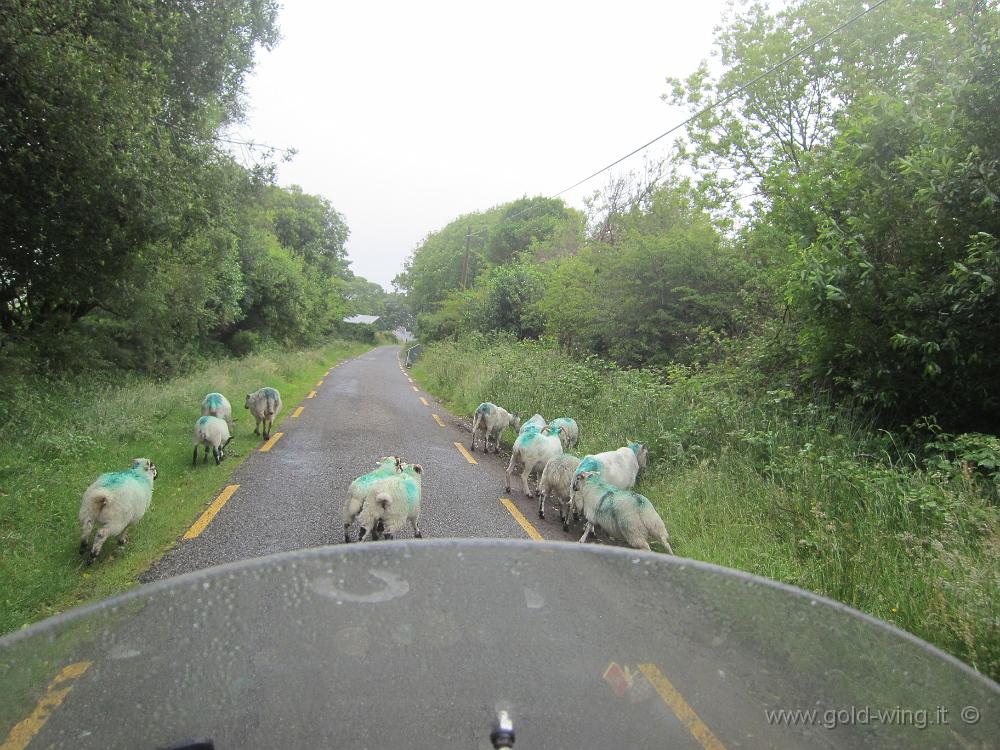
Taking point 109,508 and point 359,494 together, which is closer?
point 109,508

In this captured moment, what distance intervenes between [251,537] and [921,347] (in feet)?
23.6

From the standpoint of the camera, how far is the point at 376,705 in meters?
1.36

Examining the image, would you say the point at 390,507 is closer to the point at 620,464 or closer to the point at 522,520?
the point at 522,520

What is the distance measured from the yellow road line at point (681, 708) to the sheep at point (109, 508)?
514cm

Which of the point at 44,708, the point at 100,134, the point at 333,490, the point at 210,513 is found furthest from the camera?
the point at 333,490

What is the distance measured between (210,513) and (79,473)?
6.42 ft

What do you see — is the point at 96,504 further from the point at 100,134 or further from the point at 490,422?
the point at 490,422

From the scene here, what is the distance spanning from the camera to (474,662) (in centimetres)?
149

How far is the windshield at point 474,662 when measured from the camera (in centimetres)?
128

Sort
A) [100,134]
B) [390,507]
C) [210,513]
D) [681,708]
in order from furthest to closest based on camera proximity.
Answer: [100,134] → [210,513] → [390,507] → [681,708]

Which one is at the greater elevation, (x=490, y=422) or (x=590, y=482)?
(x=590, y=482)

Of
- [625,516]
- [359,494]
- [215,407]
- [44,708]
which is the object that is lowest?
[625,516]

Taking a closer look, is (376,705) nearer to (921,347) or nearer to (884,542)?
(884,542)

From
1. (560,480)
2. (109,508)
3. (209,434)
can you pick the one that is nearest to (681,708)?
(109,508)
